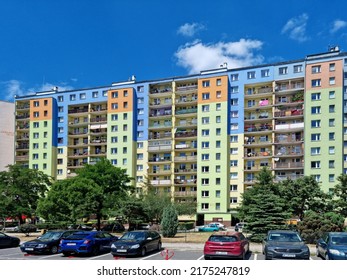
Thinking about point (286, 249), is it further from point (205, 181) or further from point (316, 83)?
point (205, 181)

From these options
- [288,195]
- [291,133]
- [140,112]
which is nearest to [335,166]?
[291,133]

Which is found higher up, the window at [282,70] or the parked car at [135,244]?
the window at [282,70]

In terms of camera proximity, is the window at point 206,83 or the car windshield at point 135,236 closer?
the car windshield at point 135,236

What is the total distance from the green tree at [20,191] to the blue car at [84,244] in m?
30.7

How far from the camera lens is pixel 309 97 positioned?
6272 centimetres

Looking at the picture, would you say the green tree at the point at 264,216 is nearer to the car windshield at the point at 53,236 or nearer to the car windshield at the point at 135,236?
the car windshield at the point at 135,236

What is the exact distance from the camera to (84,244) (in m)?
19.9

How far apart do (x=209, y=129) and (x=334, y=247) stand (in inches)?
2088

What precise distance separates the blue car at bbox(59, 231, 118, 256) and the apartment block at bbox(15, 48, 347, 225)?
148 feet

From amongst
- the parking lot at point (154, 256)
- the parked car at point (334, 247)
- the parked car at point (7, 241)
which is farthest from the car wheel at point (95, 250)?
the parked car at point (334, 247)

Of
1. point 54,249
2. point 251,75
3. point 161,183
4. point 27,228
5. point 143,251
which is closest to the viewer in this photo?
point 143,251

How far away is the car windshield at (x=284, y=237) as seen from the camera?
18.2 meters

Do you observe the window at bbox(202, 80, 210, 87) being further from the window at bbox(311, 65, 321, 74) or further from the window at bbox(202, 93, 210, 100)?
the window at bbox(311, 65, 321, 74)

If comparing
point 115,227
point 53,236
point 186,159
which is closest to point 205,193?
point 186,159
